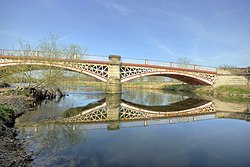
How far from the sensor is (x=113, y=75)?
35.9m

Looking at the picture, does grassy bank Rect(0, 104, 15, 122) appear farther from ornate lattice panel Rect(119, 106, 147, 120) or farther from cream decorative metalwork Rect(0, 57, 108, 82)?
cream decorative metalwork Rect(0, 57, 108, 82)

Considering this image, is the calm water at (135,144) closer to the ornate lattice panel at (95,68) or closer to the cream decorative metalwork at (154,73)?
the ornate lattice panel at (95,68)

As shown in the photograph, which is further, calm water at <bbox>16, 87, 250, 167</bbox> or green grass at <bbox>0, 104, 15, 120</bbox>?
green grass at <bbox>0, 104, 15, 120</bbox>

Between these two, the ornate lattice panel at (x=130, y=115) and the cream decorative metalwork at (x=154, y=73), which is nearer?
the ornate lattice panel at (x=130, y=115)

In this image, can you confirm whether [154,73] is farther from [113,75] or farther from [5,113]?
[5,113]

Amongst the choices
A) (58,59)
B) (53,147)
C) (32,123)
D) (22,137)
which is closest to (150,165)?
(53,147)

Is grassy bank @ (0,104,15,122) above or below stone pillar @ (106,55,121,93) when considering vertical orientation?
below

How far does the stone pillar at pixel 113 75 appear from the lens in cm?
3584

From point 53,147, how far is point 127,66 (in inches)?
1232

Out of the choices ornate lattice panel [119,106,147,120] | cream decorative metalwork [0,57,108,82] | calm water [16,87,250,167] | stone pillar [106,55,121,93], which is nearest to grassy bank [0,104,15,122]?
calm water [16,87,250,167]

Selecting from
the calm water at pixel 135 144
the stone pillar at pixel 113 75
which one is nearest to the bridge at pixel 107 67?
the stone pillar at pixel 113 75

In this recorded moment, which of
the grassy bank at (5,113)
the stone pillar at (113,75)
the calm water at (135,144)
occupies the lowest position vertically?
the calm water at (135,144)

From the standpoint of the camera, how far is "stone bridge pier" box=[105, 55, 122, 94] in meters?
35.8

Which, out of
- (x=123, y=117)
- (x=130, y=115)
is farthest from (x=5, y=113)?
(x=130, y=115)
